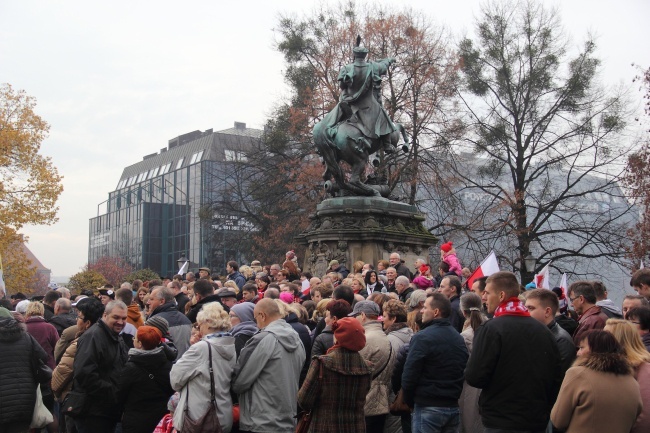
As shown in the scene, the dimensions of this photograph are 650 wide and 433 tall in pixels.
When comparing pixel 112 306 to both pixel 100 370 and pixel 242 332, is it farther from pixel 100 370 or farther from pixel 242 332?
pixel 242 332

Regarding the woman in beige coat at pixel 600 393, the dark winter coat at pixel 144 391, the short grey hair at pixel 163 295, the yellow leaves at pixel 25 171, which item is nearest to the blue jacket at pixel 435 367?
the woman in beige coat at pixel 600 393

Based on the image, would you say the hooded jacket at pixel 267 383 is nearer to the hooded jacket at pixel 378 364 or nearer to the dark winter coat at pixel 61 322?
the hooded jacket at pixel 378 364

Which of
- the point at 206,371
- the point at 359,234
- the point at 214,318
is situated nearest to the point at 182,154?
the point at 359,234

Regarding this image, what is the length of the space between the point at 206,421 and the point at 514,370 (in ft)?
7.98

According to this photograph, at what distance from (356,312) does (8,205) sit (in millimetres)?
32379

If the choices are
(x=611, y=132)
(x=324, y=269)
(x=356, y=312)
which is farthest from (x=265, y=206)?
(x=356, y=312)

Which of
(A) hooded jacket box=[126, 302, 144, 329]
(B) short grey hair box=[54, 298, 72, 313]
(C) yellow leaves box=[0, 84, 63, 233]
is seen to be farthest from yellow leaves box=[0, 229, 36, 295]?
(A) hooded jacket box=[126, 302, 144, 329]

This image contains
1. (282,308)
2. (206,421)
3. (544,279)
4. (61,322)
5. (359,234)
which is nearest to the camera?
(206,421)

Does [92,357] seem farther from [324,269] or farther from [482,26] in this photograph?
[482,26]

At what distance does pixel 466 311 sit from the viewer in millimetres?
7973

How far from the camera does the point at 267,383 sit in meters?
7.06

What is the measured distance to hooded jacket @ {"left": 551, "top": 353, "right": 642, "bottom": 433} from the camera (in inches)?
212

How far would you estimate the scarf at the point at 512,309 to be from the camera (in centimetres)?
629

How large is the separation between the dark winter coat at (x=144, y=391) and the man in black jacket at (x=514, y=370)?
8.91ft
